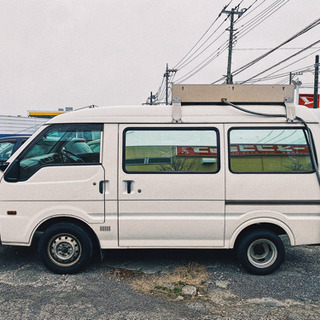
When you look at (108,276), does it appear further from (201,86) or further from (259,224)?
(201,86)

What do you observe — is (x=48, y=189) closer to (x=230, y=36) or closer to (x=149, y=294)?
(x=149, y=294)

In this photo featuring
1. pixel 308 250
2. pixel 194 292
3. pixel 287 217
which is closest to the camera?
pixel 194 292

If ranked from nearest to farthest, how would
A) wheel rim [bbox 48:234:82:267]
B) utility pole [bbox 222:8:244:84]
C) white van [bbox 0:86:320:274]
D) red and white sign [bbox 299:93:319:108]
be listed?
white van [bbox 0:86:320:274], wheel rim [bbox 48:234:82:267], utility pole [bbox 222:8:244:84], red and white sign [bbox 299:93:319:108]

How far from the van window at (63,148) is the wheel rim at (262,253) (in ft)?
7.90

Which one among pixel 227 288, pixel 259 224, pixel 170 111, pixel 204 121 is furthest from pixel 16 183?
pixel 259 224

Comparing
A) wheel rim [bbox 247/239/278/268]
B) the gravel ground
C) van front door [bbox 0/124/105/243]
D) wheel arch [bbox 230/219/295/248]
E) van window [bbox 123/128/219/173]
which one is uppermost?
van window [bbox 123/128/219/173]

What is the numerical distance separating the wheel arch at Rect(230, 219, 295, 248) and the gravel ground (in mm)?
534

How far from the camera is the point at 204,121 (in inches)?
160

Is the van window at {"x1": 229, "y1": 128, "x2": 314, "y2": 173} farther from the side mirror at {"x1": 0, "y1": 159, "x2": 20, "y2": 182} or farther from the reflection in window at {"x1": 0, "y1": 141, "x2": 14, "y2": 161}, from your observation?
the reflection in window at {"x1": 0, "y1": 141, "x2": 14, "y2": 161}

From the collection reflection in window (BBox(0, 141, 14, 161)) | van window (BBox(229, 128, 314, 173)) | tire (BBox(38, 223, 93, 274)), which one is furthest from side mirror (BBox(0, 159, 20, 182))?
reflection in window (BBox(0, 141, 14, 161))

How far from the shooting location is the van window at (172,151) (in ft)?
13.3

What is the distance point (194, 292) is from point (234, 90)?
2.66 m

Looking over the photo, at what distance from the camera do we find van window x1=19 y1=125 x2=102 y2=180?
4082mm

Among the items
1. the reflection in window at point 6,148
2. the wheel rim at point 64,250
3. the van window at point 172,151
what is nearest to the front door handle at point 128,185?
the van window at point 172,151
